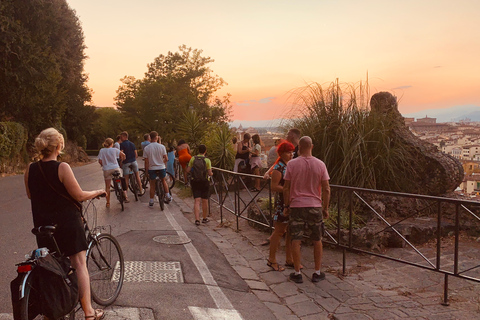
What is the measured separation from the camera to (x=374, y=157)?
8.38 m

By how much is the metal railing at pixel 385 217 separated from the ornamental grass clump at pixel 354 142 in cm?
48

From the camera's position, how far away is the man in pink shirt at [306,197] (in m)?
5.27

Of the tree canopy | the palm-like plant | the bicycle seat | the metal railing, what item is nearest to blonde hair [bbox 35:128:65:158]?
the bicycle seat

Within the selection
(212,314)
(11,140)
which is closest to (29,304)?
(212,314)

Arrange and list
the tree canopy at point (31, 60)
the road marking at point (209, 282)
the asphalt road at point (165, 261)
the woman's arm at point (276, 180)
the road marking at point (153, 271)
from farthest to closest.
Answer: the tree canopy at point (31, 60), the woman's arm at point (276, 180), the road marking at point (153, 271), the road marking at point (209, 282), the asphalt road at point (165, 261)

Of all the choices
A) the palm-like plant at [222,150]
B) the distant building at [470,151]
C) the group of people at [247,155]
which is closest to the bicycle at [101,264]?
the distant building at [470,151]

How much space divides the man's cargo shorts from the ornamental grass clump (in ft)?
9.91

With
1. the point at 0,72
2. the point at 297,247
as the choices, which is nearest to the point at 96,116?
the point at 0,72

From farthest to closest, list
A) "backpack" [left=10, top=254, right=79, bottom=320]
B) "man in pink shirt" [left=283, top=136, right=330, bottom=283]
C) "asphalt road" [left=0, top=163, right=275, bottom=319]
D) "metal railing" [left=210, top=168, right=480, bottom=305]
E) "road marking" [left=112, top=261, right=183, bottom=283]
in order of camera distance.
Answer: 1. "man in pink shirt" [left=283, top=136, right=330, bottom=283]
2. "road marking" [left=112, top=261, right=183, bottom=283]
3. "metal railing" [left=210, top=168, right=480, bottom=305]
4. "asphalt road" [left=0, top=163, right=275, bottom=319]
5. "backpack" [left=10, top=254, right=79, bottom=320]

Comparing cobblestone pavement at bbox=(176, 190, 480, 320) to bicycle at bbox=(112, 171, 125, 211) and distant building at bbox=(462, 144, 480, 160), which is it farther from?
bicycle at bbox=(112, 171, 125, 211)

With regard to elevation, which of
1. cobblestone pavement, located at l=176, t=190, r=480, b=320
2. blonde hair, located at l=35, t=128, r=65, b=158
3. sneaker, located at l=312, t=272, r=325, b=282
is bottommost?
cobblestone pavement, located at l=176, t=190, r=480, b=320

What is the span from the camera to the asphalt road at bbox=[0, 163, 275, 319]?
4.32m

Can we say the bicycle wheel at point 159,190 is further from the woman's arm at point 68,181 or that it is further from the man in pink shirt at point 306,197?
the woman's arm at point 68,181

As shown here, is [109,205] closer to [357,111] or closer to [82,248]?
[357,111]
